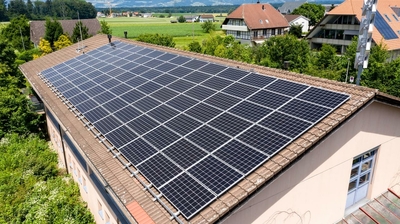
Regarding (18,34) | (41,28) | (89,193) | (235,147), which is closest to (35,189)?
(89,193)

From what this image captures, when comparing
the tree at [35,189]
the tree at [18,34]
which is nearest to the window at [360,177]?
the tree at [35,189]

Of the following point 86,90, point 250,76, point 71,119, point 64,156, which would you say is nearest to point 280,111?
point 250,76

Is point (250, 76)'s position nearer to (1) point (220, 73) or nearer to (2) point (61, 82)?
(1) point (220, 73)

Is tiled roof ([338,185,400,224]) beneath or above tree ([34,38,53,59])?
above

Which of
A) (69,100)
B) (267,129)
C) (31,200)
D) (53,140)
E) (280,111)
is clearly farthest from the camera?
(53,140)

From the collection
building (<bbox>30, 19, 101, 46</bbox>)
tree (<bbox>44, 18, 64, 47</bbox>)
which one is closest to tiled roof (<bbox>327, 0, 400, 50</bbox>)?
tree (<bbox>44, 18, 64, 47</bbox>)

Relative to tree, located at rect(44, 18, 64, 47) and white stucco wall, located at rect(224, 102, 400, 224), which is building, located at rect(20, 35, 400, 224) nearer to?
white stucco wall, located at rect(224, 102, 400, 224)
